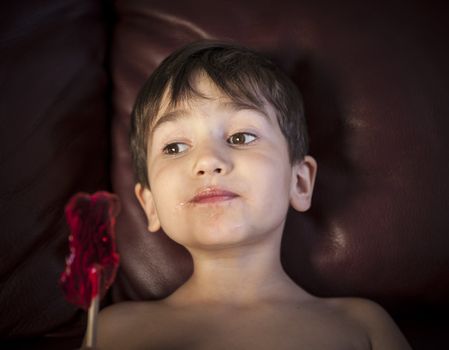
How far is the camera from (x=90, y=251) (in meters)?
0.57

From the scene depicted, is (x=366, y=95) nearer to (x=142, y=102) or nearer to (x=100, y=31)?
(x=142, y=102)

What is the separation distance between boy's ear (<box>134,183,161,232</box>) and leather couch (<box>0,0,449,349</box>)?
6 cm

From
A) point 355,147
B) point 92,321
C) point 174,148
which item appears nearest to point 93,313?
point 92,321

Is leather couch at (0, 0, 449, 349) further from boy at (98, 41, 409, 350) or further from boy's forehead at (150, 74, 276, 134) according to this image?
boy's forehead at (150, 74, 276, 134)

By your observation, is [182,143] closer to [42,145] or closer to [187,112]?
[187,112]

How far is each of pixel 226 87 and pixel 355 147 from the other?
298 mm

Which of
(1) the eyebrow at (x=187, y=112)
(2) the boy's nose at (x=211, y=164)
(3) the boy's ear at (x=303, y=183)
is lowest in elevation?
(3) the boy's ear at (x=303, y=183)

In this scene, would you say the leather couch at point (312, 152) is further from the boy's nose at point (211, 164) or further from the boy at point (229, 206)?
the boy's nose at point (211, 164)

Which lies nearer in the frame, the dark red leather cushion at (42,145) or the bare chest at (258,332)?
the bare chest at (258,332)

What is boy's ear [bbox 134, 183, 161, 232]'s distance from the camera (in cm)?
97

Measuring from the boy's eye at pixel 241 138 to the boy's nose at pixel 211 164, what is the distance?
2.3 inches

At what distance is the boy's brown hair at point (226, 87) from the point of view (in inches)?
34.7

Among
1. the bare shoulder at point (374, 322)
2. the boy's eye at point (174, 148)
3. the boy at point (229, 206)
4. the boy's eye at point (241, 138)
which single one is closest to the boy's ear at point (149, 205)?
the boy at point (229, 206)

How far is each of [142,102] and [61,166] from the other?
0.21 meters
